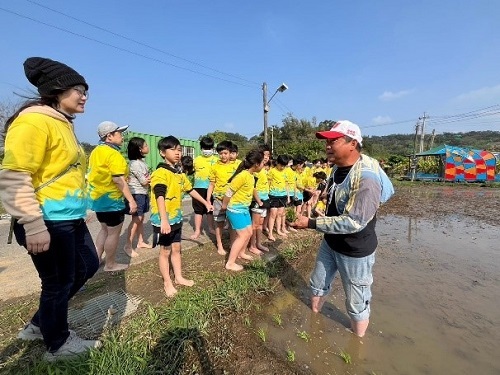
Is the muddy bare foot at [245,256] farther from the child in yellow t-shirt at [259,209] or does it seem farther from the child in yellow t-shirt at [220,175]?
the child in yellow t-shirt at [220,175]

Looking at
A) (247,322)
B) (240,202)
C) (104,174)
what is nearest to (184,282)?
(247,322)

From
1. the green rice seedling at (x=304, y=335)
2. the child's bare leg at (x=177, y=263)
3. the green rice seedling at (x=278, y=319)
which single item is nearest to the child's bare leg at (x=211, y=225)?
the child's bare leg at (x=177, y=263)

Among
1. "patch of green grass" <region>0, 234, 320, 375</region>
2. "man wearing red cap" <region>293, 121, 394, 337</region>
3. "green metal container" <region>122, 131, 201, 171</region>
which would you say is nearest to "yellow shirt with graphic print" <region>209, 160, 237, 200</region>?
"patch of green grass" <region>0, 234, 320, 375</region>

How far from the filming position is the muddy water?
8.42 feet

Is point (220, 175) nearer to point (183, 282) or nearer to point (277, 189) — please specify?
point (277, 189)

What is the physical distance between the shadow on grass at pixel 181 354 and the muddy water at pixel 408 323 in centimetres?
68

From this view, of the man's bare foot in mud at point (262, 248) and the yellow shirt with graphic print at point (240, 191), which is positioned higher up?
the yellow shirt with graphic print at point (240, 191)

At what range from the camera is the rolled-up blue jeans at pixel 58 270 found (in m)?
1.85

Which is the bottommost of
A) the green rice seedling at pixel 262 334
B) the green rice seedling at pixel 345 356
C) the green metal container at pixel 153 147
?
the green rice seedling at pixel 345 356

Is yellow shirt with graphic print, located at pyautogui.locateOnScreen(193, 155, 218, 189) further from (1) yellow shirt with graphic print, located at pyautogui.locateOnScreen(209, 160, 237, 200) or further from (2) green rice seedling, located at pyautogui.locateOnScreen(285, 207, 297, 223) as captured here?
(2) green rice seedling, located at pyautogui.locateOnScreen(285, 207, 297, 223)

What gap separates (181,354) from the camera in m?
2.30

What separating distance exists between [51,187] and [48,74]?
728 millimetres

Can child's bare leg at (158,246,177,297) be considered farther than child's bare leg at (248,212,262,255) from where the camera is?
No

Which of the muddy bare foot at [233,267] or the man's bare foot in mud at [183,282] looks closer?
the man's bare foot in mud at [183,282]
